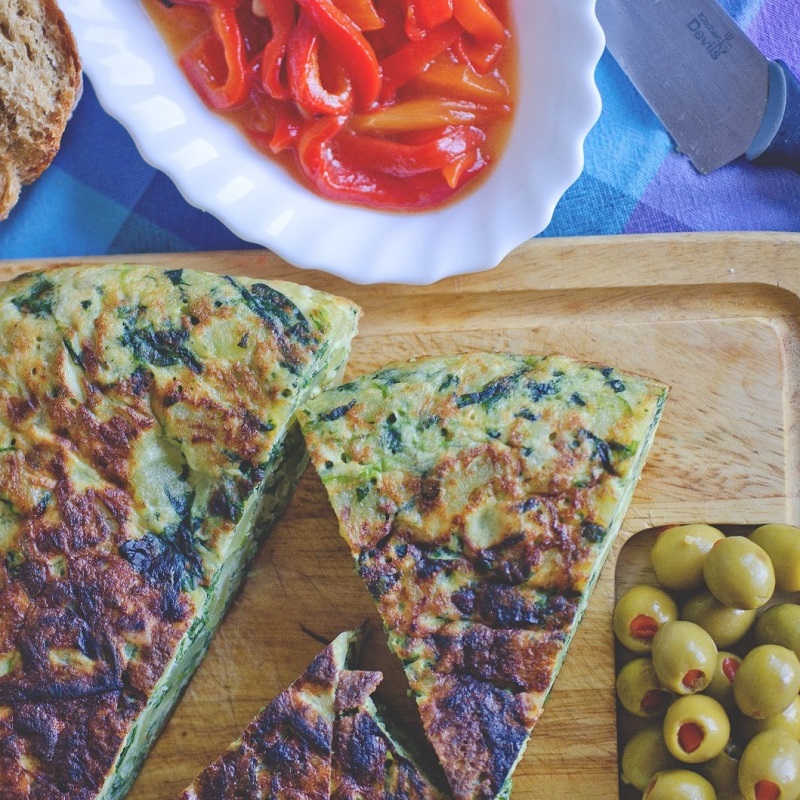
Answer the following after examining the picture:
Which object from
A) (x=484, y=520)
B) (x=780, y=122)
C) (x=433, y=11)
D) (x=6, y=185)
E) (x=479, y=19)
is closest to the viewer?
(x=484, y=520)

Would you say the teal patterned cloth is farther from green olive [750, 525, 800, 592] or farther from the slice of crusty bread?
green olive [750, 525, 800, 592]

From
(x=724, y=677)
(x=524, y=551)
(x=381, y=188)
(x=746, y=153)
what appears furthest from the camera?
(x=746, y=153)

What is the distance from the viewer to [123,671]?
3.94 metres

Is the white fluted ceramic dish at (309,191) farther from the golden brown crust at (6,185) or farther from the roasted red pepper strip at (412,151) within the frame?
the golden brown crust at (6,185)

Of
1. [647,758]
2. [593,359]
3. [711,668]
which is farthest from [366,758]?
[593,359]

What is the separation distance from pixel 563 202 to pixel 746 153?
3.04ft

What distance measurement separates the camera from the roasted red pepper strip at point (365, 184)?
4379 mm

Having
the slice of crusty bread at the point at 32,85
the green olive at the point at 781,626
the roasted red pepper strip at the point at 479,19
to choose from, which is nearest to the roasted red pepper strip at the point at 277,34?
the roasted red pepper strip at the point at 479,19

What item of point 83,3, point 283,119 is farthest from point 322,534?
point 83,3

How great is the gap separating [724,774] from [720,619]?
0.65 m

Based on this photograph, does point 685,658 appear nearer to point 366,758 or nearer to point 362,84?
point 366,758

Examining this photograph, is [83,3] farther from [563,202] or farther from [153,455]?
[563,202]

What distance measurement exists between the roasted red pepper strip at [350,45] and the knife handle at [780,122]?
190 cm

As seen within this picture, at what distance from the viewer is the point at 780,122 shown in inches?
182
